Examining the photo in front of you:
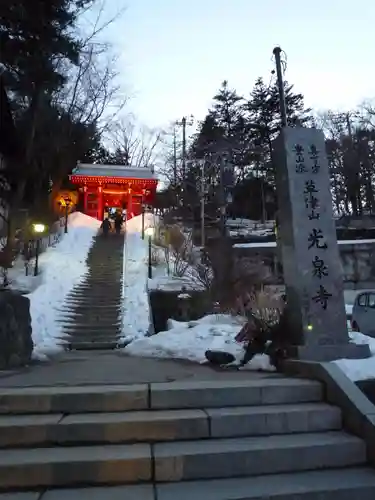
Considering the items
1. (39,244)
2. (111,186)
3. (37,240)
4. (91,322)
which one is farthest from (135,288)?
(111,186)

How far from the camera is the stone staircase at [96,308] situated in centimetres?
1129

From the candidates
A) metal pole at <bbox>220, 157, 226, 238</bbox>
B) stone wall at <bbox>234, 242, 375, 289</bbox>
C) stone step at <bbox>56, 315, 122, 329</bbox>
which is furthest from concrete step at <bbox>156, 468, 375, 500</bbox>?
metal pole at <bbox>220, 157, 226, 238</bbox>

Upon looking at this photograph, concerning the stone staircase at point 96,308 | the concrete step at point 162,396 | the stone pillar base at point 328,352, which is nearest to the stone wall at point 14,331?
the concrete step at point 162,396

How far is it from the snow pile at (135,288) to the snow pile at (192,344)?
224cm

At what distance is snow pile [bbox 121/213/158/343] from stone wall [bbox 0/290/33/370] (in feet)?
13.6

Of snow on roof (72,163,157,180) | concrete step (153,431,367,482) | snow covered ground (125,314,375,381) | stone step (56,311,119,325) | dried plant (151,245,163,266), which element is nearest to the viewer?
concrete step (153,431,367,482)

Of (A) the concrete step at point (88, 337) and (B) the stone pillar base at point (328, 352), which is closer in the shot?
(B) the stone pillar base at point (328, 352)

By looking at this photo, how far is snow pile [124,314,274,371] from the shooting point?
7.06 m

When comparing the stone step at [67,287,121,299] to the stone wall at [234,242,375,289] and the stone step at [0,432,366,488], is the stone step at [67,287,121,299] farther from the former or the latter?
the stone step at [0,432,366,488]

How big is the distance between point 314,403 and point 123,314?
9196 mm

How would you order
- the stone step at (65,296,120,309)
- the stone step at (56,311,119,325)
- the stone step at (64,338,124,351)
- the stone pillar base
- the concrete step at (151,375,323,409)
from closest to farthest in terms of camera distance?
1. the concrete step at (151,375,323,409)
2. the stone pillar base
3. the stone step at (64,338,124,351)
4. the stone step at (56,311,119,325)
5. the stone step at (65,296,120,309)

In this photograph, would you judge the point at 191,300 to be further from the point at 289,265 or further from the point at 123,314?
the point at 289,265

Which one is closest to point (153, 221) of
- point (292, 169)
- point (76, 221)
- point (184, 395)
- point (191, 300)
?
point (76, 221)

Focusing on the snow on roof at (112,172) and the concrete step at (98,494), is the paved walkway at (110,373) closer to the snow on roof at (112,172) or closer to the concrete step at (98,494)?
the concrete step at (98,494)
